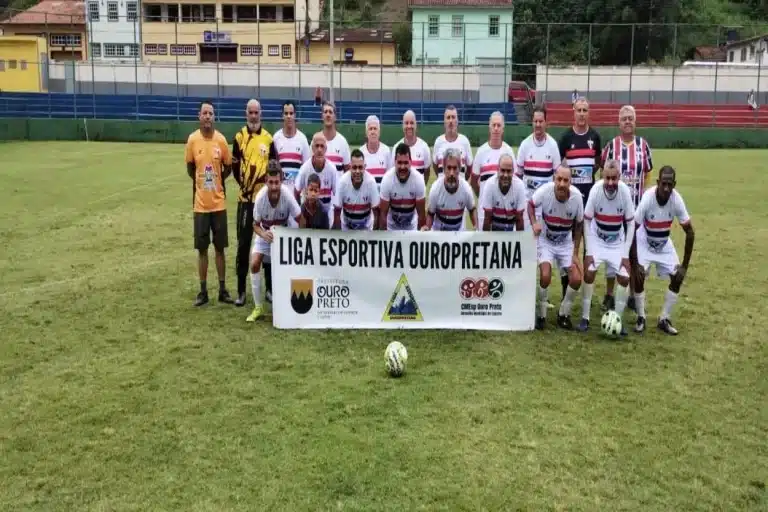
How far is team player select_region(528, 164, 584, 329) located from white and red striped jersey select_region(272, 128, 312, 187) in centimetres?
294

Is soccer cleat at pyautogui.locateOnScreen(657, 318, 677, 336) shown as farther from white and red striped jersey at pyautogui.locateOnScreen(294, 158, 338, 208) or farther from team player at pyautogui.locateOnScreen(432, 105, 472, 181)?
white and red striped jersey at pyautogui.locateOnScreen(294, 158, 338, 208)

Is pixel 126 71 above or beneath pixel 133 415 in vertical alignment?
above

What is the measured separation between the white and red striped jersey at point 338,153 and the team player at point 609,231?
123 inches

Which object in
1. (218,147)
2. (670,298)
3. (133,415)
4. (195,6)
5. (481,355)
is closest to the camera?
(133,415)

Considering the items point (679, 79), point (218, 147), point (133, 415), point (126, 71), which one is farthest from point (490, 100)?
point (133, 415)

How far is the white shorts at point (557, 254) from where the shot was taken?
8.67 meters

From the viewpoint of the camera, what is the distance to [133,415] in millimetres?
6047

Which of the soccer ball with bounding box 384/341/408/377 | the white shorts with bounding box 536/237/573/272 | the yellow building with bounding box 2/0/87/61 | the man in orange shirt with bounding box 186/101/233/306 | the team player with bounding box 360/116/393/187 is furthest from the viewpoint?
the yellow building with bounding box 2/0/87/61

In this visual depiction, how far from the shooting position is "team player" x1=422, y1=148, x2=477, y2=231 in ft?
28.1

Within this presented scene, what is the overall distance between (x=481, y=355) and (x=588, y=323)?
1748 millimetres

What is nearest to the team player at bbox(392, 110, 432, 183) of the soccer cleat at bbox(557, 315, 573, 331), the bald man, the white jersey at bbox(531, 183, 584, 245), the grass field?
the bald man

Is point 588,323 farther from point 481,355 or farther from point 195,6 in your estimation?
point 195,6

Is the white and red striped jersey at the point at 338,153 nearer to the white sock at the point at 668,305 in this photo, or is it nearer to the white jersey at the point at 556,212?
the white jersey at the point at 556,212

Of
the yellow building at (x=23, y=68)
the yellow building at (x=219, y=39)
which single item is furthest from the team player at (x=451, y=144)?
the yellow building at (x=219, y=39)
